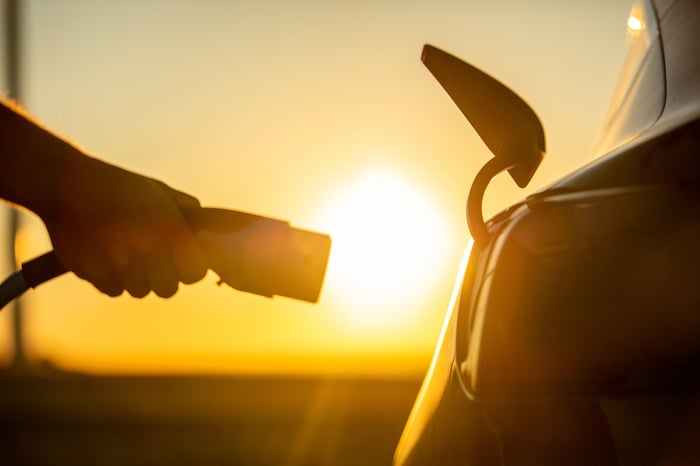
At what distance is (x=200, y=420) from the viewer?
11391 millimetres

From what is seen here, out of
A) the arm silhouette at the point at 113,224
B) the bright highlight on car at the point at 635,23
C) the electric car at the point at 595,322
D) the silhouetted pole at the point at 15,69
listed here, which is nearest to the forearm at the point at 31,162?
the arm silhouette at the point at 113,224

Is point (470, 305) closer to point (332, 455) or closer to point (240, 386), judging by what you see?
point (332, 455)

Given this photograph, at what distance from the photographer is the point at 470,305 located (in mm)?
2082

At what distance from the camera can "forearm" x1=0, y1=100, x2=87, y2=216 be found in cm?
241

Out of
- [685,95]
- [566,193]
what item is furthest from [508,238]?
[685,95]

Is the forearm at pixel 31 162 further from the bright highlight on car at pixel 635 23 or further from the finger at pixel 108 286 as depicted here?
the bright highlight on car at pixel 635 23

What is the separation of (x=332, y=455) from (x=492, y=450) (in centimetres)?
811

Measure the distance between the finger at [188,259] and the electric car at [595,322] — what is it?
53 centimetres

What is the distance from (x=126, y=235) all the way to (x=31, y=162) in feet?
1.00

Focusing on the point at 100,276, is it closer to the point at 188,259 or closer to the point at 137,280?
the point at 137,280

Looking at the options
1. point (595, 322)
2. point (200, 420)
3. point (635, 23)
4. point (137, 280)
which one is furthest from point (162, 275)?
point (200, 420)

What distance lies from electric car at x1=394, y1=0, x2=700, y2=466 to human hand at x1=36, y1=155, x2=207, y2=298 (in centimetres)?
59

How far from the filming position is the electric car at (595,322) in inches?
67.3

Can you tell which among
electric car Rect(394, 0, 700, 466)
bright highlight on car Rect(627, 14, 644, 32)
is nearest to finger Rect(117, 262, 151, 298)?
electric car Rect(394, 0, 700, 466)
